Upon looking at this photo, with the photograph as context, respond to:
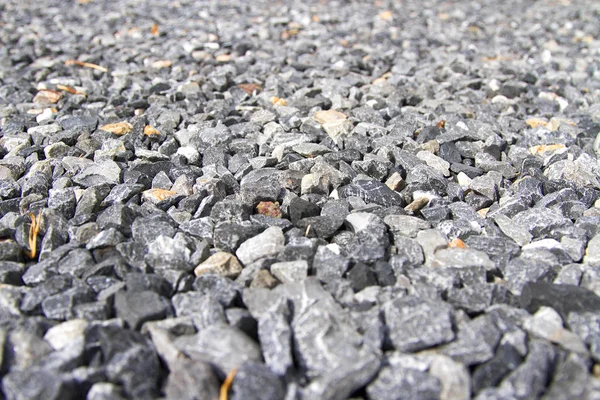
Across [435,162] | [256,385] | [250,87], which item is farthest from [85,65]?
[256,385]

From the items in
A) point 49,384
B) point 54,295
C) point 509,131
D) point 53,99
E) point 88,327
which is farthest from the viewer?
point 53,99

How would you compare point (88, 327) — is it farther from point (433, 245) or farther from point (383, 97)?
point (383, 97)

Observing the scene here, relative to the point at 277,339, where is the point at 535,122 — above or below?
below

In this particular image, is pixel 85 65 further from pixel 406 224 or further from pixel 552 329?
pixel 552 329

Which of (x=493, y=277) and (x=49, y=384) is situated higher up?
(x=49, y=384)

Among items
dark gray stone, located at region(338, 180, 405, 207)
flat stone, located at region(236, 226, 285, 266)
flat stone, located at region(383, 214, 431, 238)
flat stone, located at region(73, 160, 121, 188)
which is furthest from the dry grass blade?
flat stone, located at region(383, 214, 431, 238)

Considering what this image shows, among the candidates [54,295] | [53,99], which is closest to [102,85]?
[53,99]

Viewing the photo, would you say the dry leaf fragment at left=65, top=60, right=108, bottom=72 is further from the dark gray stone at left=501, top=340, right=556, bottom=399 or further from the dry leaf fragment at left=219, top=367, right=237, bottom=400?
the dark gray stone at left=501, top=340, right=556, bottom=399
